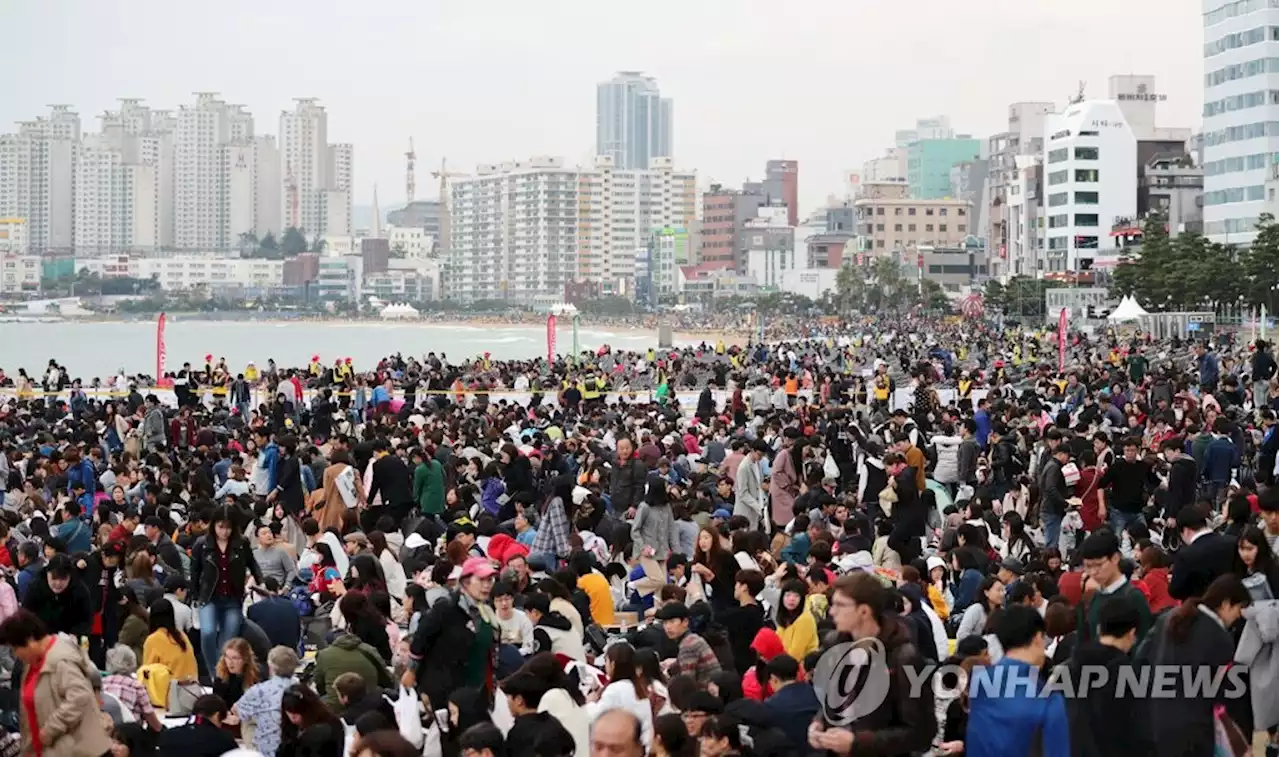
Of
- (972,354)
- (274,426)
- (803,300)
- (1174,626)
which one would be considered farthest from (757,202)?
(1174,626)

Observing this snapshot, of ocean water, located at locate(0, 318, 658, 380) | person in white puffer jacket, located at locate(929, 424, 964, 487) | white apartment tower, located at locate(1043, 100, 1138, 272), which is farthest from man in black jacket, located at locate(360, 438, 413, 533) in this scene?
white apartment tower, located at locate(1043, 100, 1138, 272)

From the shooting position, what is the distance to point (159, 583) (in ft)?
36.9

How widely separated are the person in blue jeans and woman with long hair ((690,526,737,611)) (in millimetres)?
2558

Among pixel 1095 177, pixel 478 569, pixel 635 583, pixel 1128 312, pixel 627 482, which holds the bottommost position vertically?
pixel 635 583

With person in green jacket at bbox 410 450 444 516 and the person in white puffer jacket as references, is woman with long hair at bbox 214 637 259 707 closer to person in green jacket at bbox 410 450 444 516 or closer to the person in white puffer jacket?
person in green jacket at bbox 410 450 444 516

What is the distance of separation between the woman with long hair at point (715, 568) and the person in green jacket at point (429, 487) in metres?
5.41

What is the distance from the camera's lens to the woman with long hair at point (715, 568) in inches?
385

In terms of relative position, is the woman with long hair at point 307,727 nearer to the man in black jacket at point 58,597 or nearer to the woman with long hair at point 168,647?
the woman with long hair at point 168,647

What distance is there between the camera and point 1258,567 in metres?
7.42

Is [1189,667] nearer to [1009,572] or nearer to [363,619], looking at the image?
[1009,572]

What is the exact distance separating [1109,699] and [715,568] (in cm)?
365

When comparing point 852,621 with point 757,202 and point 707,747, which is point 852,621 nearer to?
point 707,747

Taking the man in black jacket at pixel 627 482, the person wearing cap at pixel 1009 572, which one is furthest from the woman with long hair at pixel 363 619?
the man in black jacket at pixel 627 482

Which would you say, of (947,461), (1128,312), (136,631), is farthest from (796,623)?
(1128,312)
